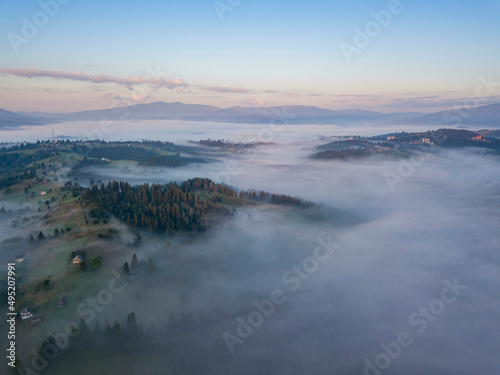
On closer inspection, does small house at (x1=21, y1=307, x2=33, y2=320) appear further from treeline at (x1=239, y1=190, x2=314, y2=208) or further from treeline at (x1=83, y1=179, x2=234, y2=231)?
treeline at (x1=239, y1=190, x2=314, y2=208)

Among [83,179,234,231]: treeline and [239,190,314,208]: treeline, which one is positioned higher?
[83,179,234,231]: treeline

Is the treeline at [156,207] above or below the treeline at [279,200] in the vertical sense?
above

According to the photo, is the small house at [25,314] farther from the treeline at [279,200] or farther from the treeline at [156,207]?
the treeline at [279,200]

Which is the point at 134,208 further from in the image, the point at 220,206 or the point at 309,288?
the point at 309,288

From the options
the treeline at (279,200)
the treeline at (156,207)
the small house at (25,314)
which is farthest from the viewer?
the treeline at (279,200)

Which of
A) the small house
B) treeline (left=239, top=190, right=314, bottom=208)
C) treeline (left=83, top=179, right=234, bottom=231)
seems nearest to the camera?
the small house

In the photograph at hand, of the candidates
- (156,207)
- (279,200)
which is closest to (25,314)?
(156,207)

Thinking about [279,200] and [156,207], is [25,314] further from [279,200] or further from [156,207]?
[279,200]

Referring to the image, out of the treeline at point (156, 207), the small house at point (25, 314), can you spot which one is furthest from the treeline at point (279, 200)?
the small house at point (25, 314)

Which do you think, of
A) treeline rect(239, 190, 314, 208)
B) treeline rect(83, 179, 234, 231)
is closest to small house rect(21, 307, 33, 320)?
treeline rect(83, 179, 234, 231)
